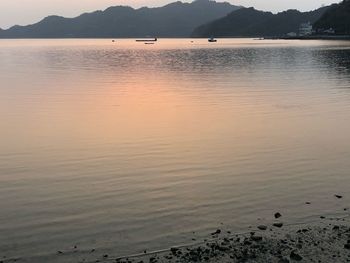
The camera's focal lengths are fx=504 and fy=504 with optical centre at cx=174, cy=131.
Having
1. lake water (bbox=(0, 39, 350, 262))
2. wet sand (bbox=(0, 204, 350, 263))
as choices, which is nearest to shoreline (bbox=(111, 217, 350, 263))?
wet sand (bbox=(0, 204, 350, 263))

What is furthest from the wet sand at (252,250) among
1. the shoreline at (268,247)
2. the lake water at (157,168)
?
the lake water at (157,168)

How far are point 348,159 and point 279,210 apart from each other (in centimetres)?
872

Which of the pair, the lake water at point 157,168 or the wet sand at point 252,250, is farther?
the lake water at point 157,168

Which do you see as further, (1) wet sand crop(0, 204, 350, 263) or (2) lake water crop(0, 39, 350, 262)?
(2) lake water crop(0, 39, 350, 262)

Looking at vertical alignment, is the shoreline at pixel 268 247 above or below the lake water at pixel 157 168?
above

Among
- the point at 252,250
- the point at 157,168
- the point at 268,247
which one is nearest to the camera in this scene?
the point at 252,250

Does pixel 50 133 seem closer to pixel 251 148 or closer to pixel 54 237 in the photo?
pixel 251 148

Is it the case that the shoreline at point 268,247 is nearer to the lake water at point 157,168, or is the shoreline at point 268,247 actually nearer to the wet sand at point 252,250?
the wet sand at point 252,250

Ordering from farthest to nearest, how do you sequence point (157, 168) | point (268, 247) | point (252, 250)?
point (157, 168) < point (268, 247) < point (252, 250)

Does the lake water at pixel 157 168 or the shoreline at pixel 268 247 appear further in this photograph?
the lake water at pixel 157 168

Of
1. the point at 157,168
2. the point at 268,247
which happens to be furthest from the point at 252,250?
the point at 157,168

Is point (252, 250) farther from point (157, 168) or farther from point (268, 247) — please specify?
point (157, 168)

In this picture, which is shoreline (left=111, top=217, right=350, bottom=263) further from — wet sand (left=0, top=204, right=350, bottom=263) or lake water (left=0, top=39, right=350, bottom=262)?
lake water (left=0, top=39, right=350, bottom=262)

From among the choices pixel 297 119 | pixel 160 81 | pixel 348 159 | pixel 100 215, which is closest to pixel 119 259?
pixel 100 215
